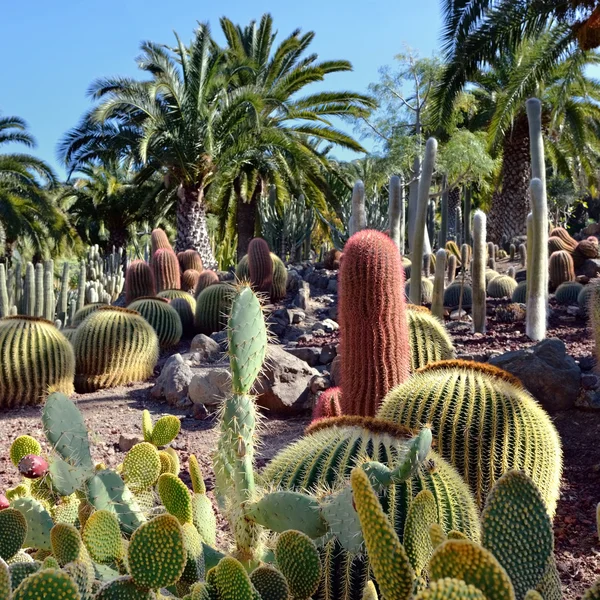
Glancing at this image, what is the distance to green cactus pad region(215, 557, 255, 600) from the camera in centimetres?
157

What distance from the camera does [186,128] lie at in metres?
14.9

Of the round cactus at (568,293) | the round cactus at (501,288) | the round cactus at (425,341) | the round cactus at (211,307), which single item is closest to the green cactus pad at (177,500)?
the round cactus at (425,341)

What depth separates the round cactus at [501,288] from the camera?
33.8ft

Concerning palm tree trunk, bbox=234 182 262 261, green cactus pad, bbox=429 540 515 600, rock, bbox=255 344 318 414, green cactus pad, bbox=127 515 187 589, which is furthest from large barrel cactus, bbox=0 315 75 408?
palm tree trunk, bbox=234 182 262 261

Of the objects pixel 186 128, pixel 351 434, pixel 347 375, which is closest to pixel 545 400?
pixel 347 375

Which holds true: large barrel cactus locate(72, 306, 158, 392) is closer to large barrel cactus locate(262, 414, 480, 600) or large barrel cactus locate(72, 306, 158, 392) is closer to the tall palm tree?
large barrel cactus locate(262, 414, 480, 600)

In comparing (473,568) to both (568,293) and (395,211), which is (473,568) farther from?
(568,293)

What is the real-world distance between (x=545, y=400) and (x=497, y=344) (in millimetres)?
1635

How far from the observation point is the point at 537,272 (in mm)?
7617

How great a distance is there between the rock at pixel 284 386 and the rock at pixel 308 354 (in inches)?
30.2

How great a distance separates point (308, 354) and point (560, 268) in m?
5.53

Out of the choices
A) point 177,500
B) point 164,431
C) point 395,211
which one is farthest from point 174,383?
→ point 177,500

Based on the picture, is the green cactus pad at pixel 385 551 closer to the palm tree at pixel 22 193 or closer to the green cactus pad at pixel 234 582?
the green cactus pad at pixel 234 582

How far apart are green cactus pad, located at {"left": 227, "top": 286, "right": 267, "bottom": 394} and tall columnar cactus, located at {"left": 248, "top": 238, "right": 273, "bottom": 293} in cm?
864
